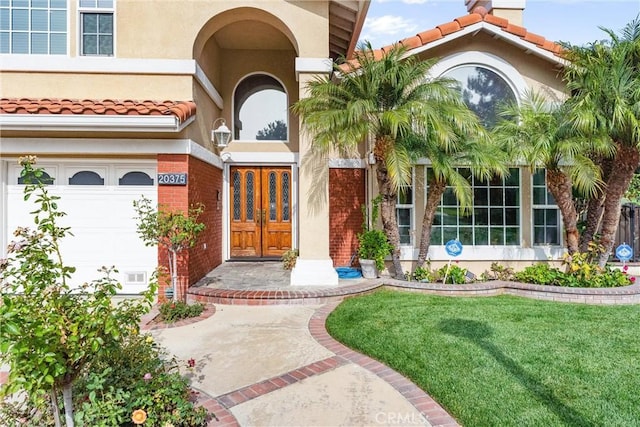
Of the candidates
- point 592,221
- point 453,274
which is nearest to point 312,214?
point 453,274

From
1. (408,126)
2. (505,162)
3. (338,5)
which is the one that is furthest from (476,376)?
(338,5)

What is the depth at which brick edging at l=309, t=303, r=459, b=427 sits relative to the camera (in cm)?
359

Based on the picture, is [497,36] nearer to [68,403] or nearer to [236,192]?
[236,192]

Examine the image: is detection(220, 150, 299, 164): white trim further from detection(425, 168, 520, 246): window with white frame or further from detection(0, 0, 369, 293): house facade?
detection(425, 168, 520, 246): window with white frame

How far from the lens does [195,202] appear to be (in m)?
8.33

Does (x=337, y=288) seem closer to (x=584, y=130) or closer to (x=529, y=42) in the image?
(x=584, y=130)

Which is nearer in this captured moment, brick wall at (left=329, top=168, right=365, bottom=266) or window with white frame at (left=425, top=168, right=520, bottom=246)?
window with white frame at (left=425, top=168, right=520, bottom=246)

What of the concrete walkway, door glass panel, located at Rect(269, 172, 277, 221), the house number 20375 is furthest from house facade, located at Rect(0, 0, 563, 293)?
the concrete walkway

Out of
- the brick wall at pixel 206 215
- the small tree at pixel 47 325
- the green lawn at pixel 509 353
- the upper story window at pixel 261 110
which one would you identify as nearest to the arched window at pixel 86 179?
the brick wall at pixel 206 215

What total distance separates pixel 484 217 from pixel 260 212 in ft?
20.9

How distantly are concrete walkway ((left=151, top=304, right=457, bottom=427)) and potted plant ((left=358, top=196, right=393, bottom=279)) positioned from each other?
113 inches

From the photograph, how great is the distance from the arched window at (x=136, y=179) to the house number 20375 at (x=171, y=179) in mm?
571

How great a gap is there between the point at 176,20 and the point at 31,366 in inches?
310

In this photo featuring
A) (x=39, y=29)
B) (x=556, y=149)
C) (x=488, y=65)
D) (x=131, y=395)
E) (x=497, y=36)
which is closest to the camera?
(x=131, y=395)
